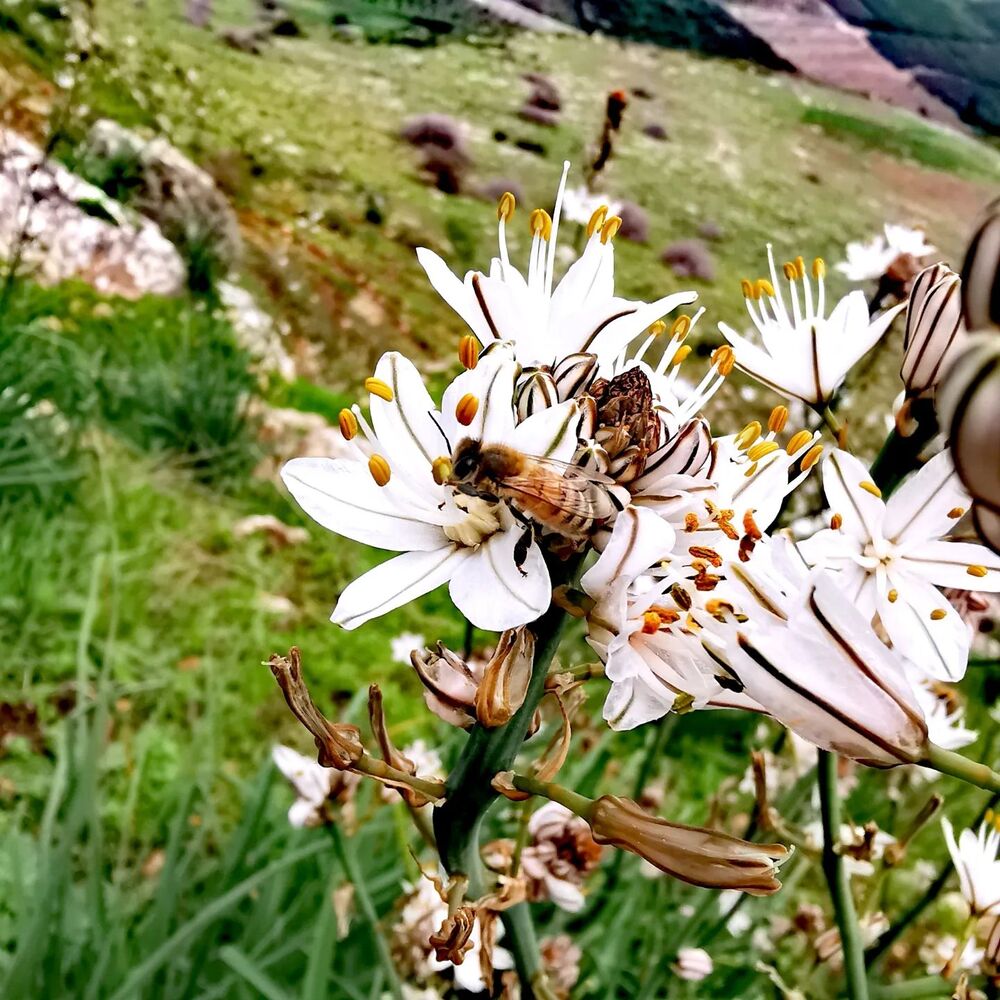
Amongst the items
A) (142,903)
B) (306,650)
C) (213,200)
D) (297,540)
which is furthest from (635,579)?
(213,200)

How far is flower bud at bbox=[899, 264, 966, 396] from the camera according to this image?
13.0 inches

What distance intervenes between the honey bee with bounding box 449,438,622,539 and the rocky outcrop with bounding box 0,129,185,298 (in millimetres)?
1507

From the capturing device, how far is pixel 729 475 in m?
0.32

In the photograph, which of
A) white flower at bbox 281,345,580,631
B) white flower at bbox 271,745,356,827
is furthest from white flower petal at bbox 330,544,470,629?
white flower at bbox 271,745,356,827

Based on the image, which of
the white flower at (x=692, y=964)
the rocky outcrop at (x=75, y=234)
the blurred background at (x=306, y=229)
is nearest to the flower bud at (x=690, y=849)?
the white flower at (x=692, y=964)

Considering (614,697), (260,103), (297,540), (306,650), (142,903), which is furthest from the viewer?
(260,103)

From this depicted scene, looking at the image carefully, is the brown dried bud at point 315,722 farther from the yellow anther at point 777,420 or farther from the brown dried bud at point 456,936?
the yellow anther at point 777,420

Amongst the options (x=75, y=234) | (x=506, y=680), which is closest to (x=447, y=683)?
(x=506, y=680)

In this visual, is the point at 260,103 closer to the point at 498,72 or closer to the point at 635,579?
the point at 498,72

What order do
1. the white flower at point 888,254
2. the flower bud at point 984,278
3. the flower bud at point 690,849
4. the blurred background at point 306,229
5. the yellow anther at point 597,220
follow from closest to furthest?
the flower bud at point 984,278 < the flower bud at point 690,849 < the yellow anther at point 597,220 < the white flower at point 888,254 < the blurred background at point 306,229

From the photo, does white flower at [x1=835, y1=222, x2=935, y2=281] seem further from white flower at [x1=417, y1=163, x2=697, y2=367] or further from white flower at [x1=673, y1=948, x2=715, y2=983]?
white flower at [x1=673, y1=948, x2=715, y2=983]

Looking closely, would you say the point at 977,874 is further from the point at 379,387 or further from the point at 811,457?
the point at 379,387

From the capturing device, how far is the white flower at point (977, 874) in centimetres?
44

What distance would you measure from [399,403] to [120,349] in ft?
5.04
